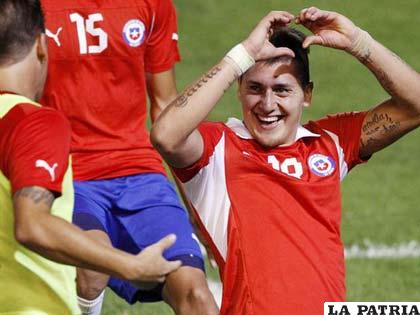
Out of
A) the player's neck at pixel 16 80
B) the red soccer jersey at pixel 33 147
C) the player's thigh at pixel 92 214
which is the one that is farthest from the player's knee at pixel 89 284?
the red soccer jersey at pixel 33 147

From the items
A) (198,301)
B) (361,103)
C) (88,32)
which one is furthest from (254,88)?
(361,103)

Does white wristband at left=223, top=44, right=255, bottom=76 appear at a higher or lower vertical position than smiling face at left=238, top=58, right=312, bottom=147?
higher

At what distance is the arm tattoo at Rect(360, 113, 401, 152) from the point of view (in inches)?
289

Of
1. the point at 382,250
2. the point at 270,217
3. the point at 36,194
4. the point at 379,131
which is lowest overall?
the point at 382,250

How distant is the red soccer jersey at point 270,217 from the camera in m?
6.86

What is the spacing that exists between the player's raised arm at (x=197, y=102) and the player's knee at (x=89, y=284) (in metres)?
1.51

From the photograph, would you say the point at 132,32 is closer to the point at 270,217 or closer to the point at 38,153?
the point at 270,217

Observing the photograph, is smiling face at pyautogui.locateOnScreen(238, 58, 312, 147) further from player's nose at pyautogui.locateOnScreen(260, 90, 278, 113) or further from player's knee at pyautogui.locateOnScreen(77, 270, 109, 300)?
player's knee at pyautogui.locateOnScreen(77, 270, 109, 300)

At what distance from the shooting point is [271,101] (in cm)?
712

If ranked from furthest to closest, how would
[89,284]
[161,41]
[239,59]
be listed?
[161,41] → [89,284] → [239,59]

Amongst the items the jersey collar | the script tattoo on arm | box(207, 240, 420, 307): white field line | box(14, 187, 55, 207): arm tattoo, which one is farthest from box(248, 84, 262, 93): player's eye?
box(207, 240, 420, 307): white field line

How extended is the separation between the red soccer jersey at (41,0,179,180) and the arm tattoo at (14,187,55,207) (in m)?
2.81

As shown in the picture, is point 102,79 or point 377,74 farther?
point 102,79

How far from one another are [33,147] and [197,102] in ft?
4.64
